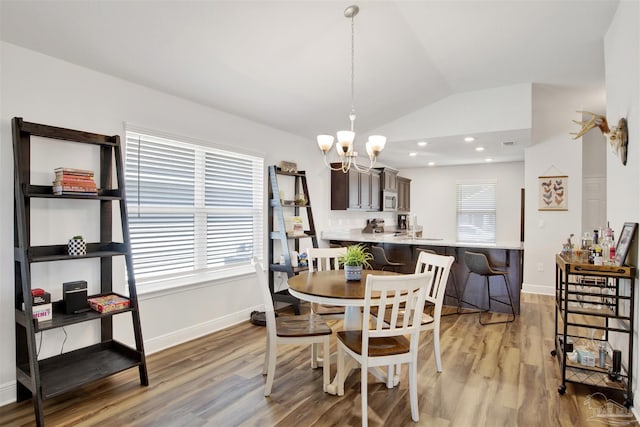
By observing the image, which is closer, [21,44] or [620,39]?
[21,44]

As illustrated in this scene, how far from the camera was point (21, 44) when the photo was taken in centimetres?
243

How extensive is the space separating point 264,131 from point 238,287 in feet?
6.31

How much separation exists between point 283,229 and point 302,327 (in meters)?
1.84

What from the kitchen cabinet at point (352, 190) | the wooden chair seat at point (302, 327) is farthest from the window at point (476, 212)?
the wooden chair seat at point (302, 327)

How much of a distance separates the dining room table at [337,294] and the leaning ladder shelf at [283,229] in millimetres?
1313

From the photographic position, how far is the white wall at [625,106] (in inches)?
91.8

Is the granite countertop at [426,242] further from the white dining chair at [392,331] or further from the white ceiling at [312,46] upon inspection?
the white dining chair at [392,331]

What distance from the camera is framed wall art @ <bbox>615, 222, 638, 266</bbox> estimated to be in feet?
7.64

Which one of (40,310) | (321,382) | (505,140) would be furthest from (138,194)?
(505,140)

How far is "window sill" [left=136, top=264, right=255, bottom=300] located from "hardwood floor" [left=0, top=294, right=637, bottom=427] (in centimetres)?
55

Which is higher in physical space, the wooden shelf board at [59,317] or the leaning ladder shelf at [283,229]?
the leaning ladder shelf at [283,229]

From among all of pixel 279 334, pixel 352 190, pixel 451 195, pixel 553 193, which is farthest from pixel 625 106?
pixel 451 195

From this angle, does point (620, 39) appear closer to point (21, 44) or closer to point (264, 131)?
point (264, 131)

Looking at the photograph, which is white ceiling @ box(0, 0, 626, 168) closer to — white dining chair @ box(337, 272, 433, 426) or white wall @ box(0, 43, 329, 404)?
white wall @ box(0, 43, 329, 404)
